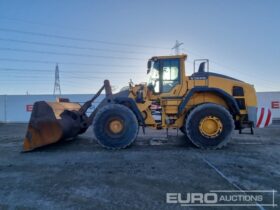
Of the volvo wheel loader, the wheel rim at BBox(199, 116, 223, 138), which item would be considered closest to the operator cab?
the volvo wheel loader

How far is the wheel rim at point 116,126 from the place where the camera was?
6422 millimetres

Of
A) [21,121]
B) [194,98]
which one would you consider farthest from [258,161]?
[21,121]

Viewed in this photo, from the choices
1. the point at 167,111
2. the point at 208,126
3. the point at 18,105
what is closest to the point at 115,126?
the point at 167,111

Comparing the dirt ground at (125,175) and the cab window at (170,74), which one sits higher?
the cab window at (170,74)

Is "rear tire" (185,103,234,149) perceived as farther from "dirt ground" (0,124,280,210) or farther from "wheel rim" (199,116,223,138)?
"dirt ground" (0,124,280,210)

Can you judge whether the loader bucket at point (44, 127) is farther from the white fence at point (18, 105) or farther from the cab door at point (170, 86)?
the white fence at point (18, 105)

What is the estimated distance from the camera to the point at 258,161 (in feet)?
16.5

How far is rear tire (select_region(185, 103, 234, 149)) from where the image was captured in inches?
246

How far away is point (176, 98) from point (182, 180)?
3.34 metres

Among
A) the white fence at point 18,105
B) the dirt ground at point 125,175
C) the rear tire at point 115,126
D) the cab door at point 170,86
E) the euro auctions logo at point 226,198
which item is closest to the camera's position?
the euro auctions logo at point 226,198

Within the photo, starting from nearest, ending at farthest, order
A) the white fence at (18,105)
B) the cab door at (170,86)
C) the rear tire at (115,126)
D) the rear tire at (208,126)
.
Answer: the rear tire at (208,126), the rear tire at (115,126), the cab door at (170,86), the white fence at (18,105)

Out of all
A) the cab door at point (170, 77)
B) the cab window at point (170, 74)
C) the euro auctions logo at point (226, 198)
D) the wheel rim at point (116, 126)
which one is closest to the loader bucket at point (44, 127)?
the wheel rim at point (116, 126)

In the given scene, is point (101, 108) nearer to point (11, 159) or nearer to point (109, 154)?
point (109, 154)

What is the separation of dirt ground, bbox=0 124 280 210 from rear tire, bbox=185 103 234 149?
0.28m
